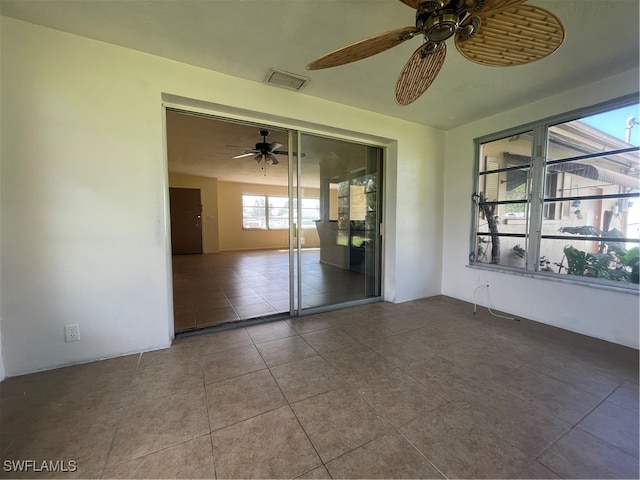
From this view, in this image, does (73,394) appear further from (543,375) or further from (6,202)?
(543,375)

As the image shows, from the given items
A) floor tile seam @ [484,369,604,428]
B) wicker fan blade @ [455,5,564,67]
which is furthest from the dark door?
floor tile seam @ [484,369,604,428]

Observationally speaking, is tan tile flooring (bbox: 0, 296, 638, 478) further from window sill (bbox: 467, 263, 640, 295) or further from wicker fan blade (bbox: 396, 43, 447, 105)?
wicker fan blade (bbox: 396, 43, 447, 105)

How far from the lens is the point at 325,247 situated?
3758 millimetres

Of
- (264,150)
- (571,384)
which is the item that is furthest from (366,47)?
(264,150)

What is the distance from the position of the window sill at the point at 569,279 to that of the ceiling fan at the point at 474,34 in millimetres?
2398

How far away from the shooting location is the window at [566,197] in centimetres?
246

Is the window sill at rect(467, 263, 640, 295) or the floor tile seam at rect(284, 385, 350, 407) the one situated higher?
the window sill at rect(467, 263, 640, 295)

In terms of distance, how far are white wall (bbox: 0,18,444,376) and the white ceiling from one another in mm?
195

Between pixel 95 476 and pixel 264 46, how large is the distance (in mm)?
2859

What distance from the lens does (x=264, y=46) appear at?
2.07m

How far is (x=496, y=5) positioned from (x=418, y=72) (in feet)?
1.71

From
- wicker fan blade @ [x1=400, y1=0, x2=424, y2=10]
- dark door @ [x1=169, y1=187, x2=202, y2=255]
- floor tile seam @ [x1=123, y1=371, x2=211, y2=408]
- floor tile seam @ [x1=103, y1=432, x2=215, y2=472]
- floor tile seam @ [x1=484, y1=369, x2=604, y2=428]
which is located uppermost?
wicker fan blade @ [x1=400, y1=0, x2=424, y2=10]

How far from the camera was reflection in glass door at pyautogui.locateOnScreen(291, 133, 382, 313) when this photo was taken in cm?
337

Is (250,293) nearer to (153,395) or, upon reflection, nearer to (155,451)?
(153,395)
